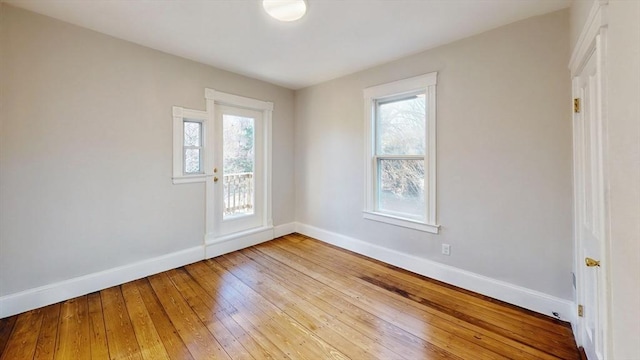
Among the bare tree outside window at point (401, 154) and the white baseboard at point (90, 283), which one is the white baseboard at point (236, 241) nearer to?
the white baseboard at point (90, 283)

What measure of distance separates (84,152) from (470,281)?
3.98 m

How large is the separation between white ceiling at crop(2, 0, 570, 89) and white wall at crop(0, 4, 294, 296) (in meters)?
0.25

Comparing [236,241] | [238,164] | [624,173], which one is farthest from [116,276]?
[624,173]

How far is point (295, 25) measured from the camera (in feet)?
7.48

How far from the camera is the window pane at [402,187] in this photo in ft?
9.72

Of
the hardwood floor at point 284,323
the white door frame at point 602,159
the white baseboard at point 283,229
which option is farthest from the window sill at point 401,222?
the white baseboard at point 283,229

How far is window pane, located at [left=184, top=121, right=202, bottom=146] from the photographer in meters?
3.14

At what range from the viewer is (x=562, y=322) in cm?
200

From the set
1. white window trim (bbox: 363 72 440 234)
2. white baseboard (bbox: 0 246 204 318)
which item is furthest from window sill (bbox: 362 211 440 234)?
white baseboard (bbox: 0 246 204 318)

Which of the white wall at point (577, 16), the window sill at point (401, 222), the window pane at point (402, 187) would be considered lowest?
the window sill at point (401, 222)

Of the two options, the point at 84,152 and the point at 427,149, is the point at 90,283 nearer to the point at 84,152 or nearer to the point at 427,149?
the point at 84,152

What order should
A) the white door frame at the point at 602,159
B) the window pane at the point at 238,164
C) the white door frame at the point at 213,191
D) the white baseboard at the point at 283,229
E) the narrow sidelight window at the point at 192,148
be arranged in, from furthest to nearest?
the white baseboard at the point at 283,229 < the window pane at the point at 238,164 < the white door frame at the point at 213,191 < the narrow sidelight window at the point at 192,148 < the white door frame at the point at 602,159

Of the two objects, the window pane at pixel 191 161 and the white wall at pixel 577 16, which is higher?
the white wall at pixel 577 16

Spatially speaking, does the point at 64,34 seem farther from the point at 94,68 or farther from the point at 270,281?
the point at 270,281
